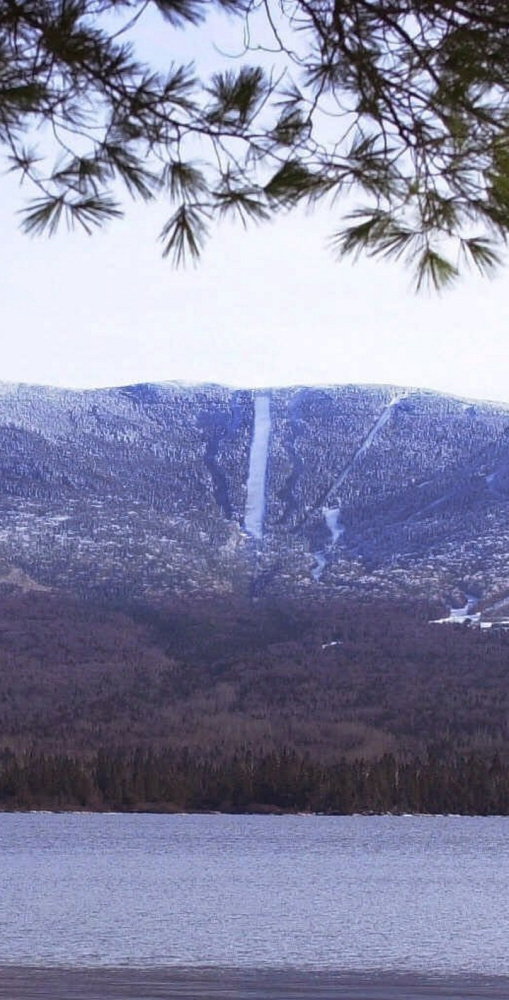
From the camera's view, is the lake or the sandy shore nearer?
the sandy shore

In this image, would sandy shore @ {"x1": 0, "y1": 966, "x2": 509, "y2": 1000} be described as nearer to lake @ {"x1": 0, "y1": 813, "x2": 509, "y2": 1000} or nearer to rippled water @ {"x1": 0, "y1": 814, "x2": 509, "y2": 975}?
lake @ {"x1": 0, "y1": 813, "x2": 509, "y2": 1000}

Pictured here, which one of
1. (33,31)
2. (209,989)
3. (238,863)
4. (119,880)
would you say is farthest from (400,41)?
(238,863)

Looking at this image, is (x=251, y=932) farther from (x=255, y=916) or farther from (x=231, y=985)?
(x=231, y=985)

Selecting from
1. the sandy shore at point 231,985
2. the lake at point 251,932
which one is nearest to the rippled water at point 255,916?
the lake at point 251,932

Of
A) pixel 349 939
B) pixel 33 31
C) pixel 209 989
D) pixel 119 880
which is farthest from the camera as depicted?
pixel 119 880

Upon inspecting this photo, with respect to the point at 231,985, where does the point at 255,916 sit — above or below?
below

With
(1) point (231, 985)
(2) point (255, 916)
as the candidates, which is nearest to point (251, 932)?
(2) point (255, 916)

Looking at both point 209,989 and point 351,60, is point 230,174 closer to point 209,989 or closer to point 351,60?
point 351,60

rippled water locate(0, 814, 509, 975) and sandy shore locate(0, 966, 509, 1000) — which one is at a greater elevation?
sandy shore locate(0, 966, 509, 1000)

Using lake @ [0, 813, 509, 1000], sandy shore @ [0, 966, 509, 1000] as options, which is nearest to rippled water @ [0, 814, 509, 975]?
lake @ [0, 813, 509, 1000]
